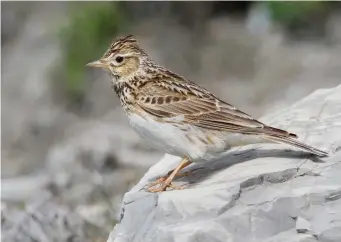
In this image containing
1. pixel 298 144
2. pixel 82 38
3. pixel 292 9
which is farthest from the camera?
pixel 292 9

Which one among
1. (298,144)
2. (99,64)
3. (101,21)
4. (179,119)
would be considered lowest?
(298,144)

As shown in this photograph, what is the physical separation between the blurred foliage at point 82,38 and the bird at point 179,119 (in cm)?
797

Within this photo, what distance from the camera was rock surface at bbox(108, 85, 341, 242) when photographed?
6.74 metres

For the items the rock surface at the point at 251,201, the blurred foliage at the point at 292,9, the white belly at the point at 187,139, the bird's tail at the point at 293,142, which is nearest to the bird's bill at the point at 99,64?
the white belly at the point at 187,139

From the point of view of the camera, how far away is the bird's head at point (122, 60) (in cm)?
830

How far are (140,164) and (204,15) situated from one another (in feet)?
24.7

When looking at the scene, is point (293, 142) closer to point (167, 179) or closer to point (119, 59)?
point (167, 179)

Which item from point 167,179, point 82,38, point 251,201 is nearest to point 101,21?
point 82,38

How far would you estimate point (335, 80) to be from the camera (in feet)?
52.7

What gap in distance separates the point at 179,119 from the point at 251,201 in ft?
3.76

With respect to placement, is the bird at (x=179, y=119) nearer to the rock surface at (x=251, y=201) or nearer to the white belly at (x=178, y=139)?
the white belly at (x=178, y=139)

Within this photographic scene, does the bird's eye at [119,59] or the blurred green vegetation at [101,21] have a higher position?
the blurred green vegetation at [101,21]

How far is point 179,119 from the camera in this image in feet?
25.8

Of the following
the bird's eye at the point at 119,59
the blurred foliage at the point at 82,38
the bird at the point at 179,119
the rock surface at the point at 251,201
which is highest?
the blurred foliage at the point at 82,38
